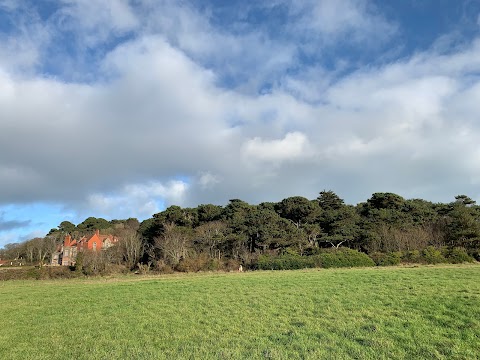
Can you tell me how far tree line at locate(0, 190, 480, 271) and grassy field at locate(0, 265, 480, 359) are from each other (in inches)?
1144

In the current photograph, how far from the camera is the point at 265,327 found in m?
9.11

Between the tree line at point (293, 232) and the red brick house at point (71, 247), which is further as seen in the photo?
the red brick house at point (71, 247)

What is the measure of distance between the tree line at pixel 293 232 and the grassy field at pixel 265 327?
29.1 m

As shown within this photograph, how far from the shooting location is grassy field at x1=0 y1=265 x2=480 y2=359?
6.99 meters

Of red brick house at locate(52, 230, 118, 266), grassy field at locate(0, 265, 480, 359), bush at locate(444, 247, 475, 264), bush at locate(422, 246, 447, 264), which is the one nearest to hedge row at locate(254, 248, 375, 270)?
bush at locate(422, 246, 447, 264)

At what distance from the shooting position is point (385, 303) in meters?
11.2

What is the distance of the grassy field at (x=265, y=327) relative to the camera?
22.9 ft

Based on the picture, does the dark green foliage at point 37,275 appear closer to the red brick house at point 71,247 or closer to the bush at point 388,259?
the bush at point 388,259

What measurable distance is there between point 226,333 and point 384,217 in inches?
2027

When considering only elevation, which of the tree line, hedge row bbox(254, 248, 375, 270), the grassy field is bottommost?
the grassy field

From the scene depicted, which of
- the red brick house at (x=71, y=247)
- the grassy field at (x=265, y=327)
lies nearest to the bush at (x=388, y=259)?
the grassy field at (x=265, y=327)

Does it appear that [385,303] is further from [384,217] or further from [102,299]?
[384,217]

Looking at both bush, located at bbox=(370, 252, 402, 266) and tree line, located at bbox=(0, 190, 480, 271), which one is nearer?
bush, located at bbox=(370, 252, 402, 266)

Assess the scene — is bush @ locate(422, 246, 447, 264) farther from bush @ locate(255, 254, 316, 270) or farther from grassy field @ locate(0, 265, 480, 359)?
grassy field @ locate(0, 265, 480, 359)
